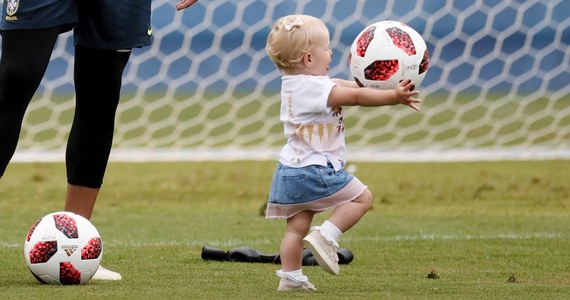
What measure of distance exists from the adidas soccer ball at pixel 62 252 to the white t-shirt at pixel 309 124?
0.78 meters

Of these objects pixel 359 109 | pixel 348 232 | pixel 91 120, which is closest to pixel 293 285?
pixel 91 120

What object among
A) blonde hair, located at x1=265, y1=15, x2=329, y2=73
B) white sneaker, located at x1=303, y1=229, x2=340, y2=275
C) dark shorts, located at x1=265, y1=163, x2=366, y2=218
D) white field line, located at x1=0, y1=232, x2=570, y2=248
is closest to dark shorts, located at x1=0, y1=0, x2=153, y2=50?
blonde hair, located at x1=265, y1=15, x2=329, y2=73

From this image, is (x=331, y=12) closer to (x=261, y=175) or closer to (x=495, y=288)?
(x=261, y=175)

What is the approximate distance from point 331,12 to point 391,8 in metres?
0.65

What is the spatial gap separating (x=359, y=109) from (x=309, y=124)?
10442 millimetres

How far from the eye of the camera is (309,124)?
160 inches

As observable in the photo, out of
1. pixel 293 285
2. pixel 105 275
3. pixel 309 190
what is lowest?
pixel 105 275

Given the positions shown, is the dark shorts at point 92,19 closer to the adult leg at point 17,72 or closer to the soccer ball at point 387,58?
the adult leg at point 17,72

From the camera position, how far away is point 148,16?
451 centimetres

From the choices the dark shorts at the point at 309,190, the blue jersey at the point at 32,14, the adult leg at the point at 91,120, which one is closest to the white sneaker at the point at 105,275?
the adult leg at the point at 91,120

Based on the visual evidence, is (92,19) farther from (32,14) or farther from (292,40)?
(292,40)

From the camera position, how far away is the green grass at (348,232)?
4.09 m

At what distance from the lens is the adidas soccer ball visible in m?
4.09

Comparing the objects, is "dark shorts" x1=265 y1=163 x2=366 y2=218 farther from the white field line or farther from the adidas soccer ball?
the white field line
